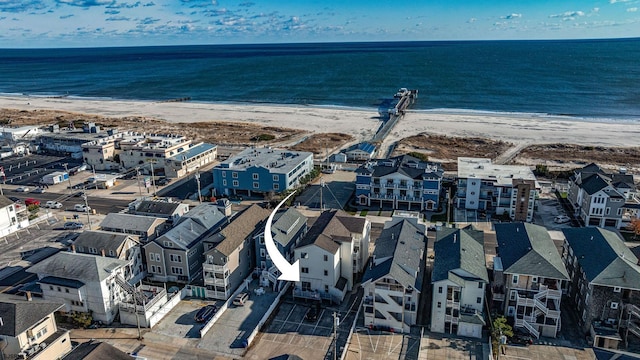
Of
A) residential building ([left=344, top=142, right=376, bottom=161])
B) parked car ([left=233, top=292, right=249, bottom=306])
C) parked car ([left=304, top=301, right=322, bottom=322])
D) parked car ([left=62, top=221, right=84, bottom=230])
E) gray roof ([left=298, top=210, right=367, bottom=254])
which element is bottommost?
parked car ([left=304, top=301, right=322, bottom=322])

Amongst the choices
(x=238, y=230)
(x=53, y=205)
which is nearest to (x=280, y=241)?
(x=238, y=230)

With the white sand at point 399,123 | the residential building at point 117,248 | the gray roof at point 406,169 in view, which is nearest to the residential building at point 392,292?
the residential building at point 117,248

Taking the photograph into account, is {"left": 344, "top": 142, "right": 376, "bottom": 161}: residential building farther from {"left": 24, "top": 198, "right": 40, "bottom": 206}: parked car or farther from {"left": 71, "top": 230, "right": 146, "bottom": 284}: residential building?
{"left": 24, "top": 198, "right": 40, "bottom": 206}: parked car

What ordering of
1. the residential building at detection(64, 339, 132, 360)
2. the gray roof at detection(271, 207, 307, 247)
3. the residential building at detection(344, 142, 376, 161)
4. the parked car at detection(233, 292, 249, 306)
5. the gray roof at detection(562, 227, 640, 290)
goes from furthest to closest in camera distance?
the residential building at detection(344, 142, 376, 161), the gray roof at detection(271, 207, 307, 247), the parked car at detection(233, 292, 249, 306), the gray roof at detection(562, 227, 640, 290), the residential building at detection(64, 339, 132, 360)

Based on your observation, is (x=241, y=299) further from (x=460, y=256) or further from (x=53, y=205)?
(x=53, y=205)

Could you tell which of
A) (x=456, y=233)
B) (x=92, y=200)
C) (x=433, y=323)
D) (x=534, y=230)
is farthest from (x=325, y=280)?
(x=92, y=200)

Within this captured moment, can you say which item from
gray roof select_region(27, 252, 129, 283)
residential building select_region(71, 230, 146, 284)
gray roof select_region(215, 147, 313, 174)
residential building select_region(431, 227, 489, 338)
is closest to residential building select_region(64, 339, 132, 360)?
gray roof select_region(27, 252, 129, 283)

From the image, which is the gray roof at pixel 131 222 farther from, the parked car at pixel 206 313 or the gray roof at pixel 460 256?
the gray roof at pixel 460 256

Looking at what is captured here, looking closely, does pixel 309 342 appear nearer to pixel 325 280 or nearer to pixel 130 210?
pixel 325 280
